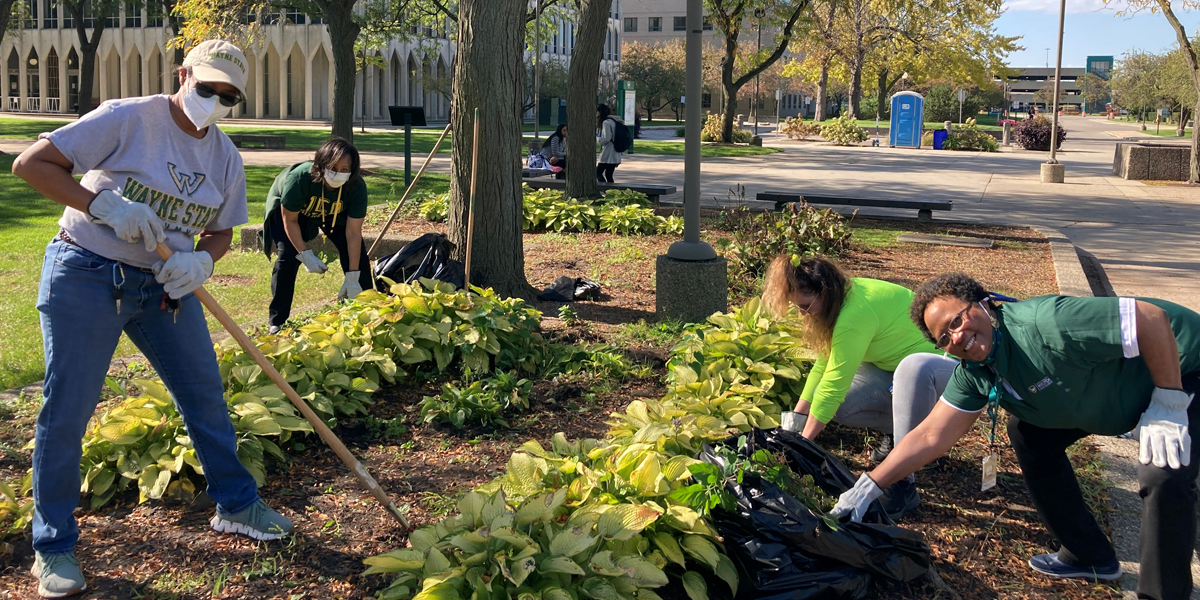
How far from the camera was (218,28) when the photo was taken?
59.4 feet

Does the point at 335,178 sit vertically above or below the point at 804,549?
above

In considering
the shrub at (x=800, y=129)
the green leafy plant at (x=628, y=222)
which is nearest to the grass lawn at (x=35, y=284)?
the green leafy plant at (x=628, y=222)

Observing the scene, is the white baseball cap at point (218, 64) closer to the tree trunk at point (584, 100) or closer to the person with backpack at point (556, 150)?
the tree trunk at point (584, 100)

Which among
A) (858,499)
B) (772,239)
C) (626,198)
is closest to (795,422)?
(858,499)

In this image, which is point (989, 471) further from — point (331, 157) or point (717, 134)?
point (717, 134)

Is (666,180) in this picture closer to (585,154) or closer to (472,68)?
(585,154)

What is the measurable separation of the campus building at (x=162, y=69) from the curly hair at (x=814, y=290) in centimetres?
4354

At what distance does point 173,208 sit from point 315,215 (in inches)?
122

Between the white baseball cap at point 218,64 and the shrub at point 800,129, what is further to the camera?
the shrub at point 800,129

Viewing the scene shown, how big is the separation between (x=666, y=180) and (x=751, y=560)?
15.7 metres

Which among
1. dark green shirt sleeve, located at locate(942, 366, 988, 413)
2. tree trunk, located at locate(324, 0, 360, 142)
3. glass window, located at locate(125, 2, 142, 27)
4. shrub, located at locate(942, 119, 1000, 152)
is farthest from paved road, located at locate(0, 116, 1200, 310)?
glass window, located at locate(125, 2, 142, 27)

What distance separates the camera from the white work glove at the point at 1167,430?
9.46 ft

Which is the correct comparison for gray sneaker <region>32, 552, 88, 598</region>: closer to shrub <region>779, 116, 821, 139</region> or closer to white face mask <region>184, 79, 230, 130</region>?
white face mask <region>184, 79, 230, 130</region>

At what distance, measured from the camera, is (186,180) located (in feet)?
10.0
